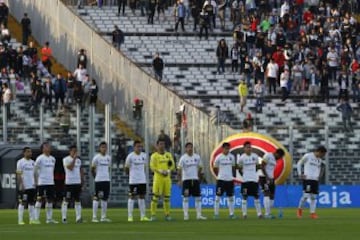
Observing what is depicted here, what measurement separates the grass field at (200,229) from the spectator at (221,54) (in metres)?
21.9

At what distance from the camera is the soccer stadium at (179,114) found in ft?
159

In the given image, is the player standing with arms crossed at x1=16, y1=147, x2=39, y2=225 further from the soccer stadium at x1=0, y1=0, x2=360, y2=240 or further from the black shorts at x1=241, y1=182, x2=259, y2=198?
the black shorts at x1=241, y1=182, x2=259, y2=198

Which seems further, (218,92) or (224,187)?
(218,92)

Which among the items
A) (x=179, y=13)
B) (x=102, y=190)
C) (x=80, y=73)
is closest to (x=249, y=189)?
(x=102, y=190)

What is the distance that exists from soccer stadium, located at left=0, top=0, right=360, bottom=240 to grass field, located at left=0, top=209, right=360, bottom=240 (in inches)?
7.6

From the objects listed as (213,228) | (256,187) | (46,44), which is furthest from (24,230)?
(46,44)

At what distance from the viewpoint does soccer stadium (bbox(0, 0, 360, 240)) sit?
48.6 meters

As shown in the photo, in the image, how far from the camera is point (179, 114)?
60781 mm

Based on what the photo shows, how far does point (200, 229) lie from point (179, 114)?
2055cm

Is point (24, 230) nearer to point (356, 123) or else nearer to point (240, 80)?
point (356, 123)

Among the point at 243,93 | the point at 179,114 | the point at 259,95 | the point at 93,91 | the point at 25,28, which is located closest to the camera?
the point at 179,114

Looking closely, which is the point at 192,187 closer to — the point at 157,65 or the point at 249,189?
the point at 249,189

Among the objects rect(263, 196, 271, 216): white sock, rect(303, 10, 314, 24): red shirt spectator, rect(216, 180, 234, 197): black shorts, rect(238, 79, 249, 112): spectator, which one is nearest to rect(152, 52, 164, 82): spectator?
rect(238, 79, 249, 112): spectator

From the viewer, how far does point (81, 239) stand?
1421 inches
